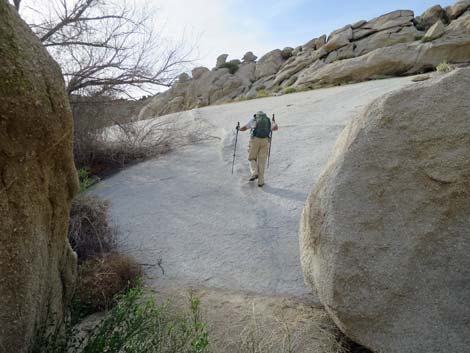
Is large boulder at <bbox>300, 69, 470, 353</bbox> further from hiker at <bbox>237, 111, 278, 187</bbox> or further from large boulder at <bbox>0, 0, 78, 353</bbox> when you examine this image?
hiker at <bbox>237, 111, 278, 187</bbox>

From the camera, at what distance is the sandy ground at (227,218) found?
4.80 meters

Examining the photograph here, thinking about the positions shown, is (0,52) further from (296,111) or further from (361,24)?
(361,24)

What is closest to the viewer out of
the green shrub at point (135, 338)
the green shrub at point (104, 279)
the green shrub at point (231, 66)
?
the green shrub at point (135, 338)

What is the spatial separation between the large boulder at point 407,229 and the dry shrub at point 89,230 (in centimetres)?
372

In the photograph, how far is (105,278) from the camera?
15.9 feet

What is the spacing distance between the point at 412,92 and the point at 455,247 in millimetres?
1302

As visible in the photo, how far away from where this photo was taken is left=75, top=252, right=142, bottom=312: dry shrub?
14.8 ft

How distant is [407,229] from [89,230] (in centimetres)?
473

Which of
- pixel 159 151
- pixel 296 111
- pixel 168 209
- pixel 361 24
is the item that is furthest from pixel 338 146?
pixel 361 24

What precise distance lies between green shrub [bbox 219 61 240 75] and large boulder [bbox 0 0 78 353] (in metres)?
38.6

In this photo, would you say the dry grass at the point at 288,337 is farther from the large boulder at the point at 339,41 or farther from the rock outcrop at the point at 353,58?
the large boulder at the point at 339,41

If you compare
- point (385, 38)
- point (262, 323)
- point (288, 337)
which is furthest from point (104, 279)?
point (385, 38)

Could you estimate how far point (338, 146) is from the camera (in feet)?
12.6

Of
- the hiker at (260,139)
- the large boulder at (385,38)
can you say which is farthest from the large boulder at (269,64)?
the hiker at (260,139)
